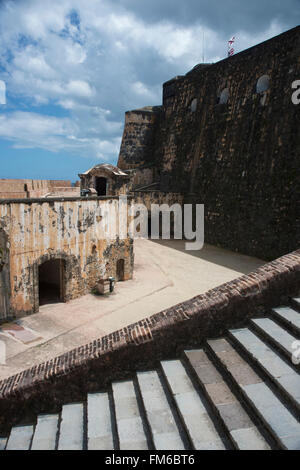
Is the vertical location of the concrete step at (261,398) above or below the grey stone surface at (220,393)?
above

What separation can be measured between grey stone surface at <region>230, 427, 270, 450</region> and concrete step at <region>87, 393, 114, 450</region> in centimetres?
118

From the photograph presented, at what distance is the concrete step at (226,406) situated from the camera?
A: 257cm

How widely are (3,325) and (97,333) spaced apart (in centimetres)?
250

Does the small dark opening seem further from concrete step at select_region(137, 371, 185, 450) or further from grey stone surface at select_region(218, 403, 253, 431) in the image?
grey stone surface at select_region(218, 403, 253, 431)

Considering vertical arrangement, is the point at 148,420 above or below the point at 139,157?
below

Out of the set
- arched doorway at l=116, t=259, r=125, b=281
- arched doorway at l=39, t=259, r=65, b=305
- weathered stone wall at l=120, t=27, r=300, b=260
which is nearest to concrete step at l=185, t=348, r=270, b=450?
arched doorway at l=39, t=259, r=65, b=305

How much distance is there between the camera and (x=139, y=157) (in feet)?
83.8

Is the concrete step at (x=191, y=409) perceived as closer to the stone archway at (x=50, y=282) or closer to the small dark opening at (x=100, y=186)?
the stone archway at (x=50, y=282)

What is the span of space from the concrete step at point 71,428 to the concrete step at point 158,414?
0.73m

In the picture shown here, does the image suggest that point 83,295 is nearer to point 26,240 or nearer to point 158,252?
point 26,240

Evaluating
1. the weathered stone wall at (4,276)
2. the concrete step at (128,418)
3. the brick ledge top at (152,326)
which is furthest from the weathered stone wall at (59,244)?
the concrete step at (128,418)

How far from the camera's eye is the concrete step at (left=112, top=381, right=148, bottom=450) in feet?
9.60

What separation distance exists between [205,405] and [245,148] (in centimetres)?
1524

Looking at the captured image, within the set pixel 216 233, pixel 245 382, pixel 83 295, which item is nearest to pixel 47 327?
pixel 83 295
